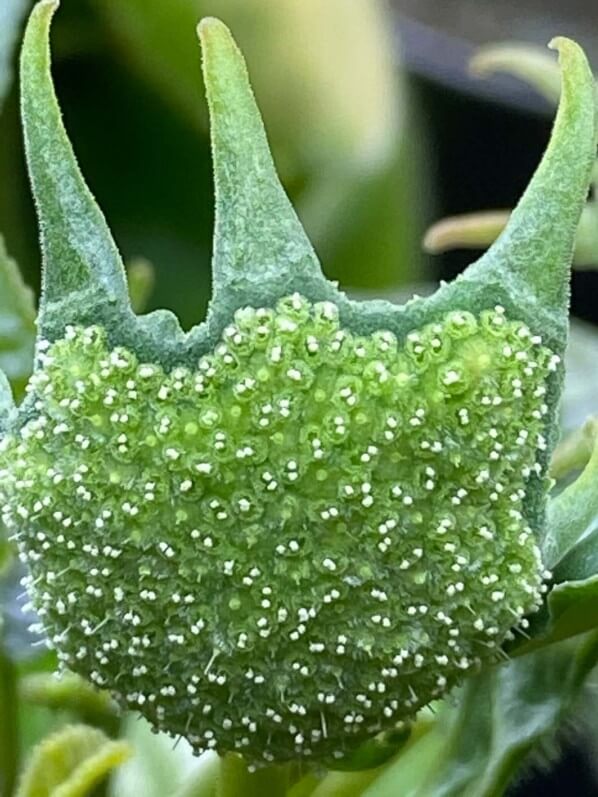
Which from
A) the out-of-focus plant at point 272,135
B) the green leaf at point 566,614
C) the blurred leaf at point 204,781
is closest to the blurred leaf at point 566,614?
the green leaf at point 566,614

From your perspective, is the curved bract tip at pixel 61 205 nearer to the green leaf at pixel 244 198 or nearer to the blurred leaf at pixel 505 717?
the green leaf at pixel 244 198

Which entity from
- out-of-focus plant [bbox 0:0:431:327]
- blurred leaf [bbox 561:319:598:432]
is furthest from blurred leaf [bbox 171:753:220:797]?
out-of-focus plant [bbox 0:0:431:327]

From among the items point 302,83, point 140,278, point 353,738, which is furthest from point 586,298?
point 353,738

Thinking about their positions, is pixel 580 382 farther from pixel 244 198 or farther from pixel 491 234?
pixel 244 198

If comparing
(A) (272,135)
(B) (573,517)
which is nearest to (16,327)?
(B) (573,517)

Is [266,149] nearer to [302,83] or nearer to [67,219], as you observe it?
[67,219]

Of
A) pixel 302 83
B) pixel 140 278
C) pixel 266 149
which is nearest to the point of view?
pixel 266 149
